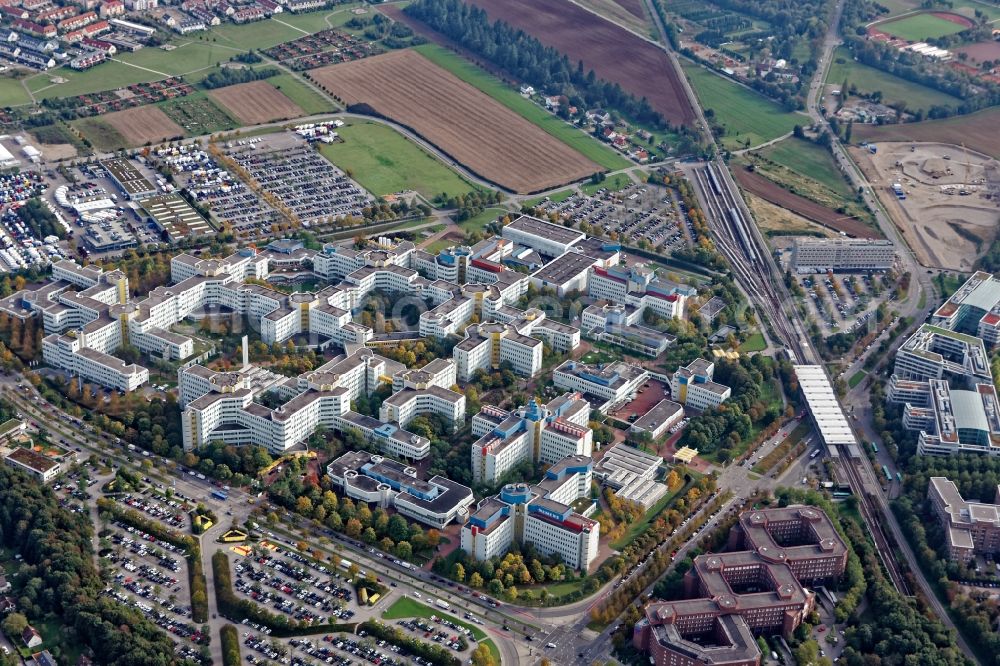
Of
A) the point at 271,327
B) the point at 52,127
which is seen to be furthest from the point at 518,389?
the point at 52,127

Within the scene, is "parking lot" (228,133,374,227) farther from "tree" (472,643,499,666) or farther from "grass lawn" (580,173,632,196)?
"tree" (472,643,499,666)

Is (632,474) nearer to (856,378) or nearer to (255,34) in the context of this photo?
(856,378)

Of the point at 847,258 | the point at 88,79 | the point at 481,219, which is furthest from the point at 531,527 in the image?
the point at 88,79

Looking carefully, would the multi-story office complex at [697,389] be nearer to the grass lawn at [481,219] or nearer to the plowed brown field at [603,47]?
the grass lawn at [481,219]

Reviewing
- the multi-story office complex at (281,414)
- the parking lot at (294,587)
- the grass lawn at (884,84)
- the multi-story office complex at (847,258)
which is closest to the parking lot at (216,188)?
the multi-story office complex at (281,414)

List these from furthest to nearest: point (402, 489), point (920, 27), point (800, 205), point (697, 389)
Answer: point (920, 27)
point (800, 205)
point (697, 389)
point (402, 489)

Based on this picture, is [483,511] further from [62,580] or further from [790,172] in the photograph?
[790,172]

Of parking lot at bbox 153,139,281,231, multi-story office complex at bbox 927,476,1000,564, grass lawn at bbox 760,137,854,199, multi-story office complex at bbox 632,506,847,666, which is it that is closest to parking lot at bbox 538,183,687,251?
grass lawn at bbox 760,137,854,199
